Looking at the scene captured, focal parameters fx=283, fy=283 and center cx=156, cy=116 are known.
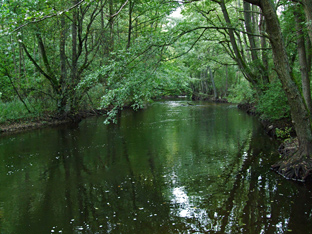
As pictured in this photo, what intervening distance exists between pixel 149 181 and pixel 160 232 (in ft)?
9.25

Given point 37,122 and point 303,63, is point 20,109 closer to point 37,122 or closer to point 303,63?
point 37,122

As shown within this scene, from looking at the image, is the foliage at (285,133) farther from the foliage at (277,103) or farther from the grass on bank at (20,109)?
the grass on bank at (20,109)

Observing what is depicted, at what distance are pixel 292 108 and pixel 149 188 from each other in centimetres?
438

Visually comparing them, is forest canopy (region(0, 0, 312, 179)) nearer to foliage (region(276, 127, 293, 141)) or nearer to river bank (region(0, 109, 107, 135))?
river bank (region(0, 109, 107, 135))

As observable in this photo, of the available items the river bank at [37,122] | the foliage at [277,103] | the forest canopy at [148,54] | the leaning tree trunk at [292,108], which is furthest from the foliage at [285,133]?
the river bank at [37,122]

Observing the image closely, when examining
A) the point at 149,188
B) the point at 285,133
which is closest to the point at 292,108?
the point at 149,188

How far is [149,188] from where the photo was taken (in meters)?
7.52

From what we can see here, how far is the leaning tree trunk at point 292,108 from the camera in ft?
21.6

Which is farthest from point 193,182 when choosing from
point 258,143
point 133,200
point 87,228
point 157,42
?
point 258,143

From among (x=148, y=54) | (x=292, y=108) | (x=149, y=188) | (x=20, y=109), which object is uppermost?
(x=148, y=54)

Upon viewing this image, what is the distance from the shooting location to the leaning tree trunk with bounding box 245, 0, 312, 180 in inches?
259

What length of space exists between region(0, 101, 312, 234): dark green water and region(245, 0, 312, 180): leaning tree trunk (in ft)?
1.54

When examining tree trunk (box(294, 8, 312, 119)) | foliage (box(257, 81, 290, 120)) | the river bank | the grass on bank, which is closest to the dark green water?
foliage (box(257, 81, 290, 120))

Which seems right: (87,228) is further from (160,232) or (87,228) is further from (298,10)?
(298,10)
